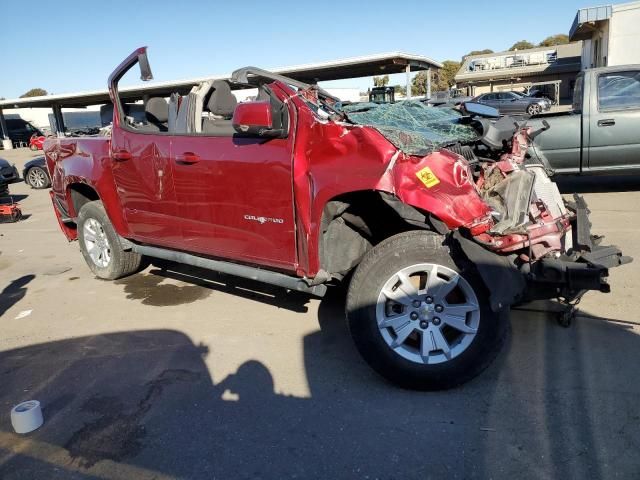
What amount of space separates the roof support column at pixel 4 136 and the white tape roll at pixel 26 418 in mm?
41592

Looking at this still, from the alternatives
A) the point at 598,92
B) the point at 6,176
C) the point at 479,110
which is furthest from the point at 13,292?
the point at 6,176

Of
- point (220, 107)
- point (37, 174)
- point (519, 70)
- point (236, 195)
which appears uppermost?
point (519, 70)

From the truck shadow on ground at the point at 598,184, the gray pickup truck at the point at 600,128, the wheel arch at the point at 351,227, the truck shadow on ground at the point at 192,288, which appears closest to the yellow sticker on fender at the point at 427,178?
the wheel arch at the point at 351,227

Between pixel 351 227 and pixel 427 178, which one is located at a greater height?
pixel 427 178

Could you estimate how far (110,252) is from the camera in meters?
5.52

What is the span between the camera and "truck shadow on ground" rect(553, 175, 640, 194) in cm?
850

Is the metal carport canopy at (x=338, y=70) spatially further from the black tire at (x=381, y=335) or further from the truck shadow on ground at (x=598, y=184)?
the black tire at (x=381, y=335)

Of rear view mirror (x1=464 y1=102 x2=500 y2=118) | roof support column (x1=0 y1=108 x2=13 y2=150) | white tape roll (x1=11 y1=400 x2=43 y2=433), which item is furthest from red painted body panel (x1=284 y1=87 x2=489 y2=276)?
roof support column (x1=0 y1=108 x2=13 y2=150)

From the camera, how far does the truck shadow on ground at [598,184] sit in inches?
334

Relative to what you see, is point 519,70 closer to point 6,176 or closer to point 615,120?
point 615,120

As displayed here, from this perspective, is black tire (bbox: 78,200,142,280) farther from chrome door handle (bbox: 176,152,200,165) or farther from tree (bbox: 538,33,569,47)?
tree (bbox: 538,33,569,47)

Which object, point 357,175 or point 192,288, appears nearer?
point 357,175

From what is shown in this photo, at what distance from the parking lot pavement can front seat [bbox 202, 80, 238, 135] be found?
1652mm

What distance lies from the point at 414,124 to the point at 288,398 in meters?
2.35
